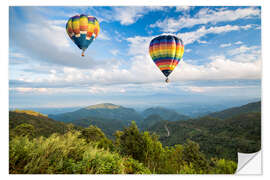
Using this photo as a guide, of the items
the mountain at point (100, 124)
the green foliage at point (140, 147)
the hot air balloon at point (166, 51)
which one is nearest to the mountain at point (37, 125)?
the green foliage at point (140, 147)

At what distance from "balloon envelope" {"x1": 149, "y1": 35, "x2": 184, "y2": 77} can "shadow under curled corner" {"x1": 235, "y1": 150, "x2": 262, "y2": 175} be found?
6066 mm

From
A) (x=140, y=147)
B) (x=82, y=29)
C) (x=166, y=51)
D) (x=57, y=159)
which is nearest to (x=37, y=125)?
(x=82, y=29)

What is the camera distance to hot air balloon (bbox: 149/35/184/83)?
8.64 metres

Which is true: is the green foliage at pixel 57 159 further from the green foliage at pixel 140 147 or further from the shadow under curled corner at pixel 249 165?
the shadow under curled corner at pixel 249 165

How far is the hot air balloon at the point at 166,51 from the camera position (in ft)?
28.3

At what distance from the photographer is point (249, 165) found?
15.0ft

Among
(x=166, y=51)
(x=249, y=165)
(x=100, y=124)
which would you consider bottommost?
(x=100, y=124)

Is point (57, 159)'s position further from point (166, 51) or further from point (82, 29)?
point (166, 51)

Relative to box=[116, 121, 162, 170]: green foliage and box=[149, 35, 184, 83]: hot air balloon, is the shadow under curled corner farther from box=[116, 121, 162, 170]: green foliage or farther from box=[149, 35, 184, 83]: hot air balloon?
box=[149, 35, 184, 83]: hot air balloon

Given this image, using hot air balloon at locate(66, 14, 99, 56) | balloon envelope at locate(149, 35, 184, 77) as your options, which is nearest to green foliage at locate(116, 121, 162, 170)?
balloon envelope at locate(149, 35, 184, 77)
